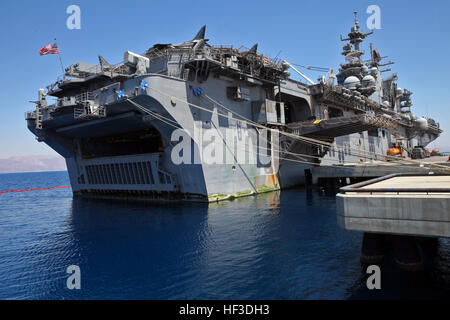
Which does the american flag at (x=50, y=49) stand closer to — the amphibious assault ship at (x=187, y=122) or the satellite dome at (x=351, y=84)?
the amphibious assault ship at (x=187, y=122)

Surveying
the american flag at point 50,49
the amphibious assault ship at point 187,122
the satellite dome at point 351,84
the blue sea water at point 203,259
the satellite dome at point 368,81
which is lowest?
the blue sea water at point 203,259

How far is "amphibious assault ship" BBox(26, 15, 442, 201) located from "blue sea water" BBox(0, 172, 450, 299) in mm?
4792

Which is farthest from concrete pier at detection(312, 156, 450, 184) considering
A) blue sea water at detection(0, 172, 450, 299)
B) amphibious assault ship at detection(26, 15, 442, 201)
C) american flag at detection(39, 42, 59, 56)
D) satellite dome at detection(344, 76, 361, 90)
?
american flag at detection(39, 42, 59, 56)

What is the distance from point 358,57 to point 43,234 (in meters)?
44.9

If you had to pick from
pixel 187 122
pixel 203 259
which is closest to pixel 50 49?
pixel 187 122

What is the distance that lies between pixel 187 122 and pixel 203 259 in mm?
11623

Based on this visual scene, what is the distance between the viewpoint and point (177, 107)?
785 inches

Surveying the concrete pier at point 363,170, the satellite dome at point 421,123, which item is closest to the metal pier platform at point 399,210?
the concrete pier at point 363,170

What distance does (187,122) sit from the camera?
20.4 m

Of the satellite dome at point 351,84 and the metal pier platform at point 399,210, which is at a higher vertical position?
the satellite dome at point 351,84

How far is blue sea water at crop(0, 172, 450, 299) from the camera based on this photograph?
7.92 m

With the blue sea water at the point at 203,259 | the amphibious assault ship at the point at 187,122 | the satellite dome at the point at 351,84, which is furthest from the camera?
the satellite dome at the point at 351,84

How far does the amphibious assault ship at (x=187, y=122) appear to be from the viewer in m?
20.2

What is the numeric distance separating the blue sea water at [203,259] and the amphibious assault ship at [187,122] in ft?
15.7
